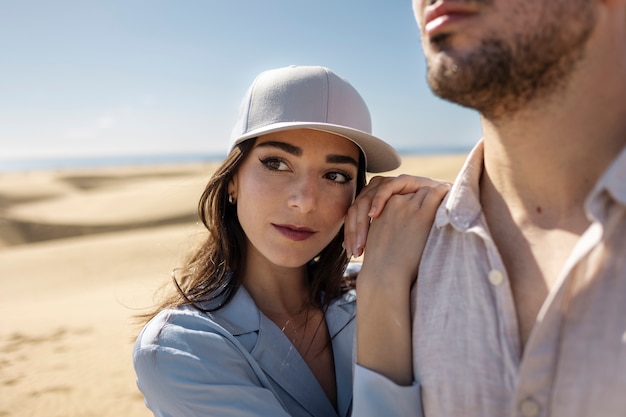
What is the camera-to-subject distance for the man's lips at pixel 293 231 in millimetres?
2498

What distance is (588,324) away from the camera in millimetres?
1417

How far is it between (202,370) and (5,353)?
6.05 meters

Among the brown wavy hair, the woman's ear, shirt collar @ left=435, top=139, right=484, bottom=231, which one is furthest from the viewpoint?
the woman's ear

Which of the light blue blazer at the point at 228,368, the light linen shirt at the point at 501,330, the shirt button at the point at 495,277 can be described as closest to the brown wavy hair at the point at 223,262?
the light blue blazer at the point at 228,368

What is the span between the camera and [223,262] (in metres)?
2.81

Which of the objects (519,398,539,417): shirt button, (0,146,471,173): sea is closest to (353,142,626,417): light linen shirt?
(519,398,539,417): shirt button

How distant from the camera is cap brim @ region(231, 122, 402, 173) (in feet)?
7.57

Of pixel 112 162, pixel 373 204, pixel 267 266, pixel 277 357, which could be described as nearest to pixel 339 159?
pixel 373 204

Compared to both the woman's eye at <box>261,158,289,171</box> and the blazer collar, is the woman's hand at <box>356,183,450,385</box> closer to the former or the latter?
the woman's eye at <box>261,158,289,171</box>

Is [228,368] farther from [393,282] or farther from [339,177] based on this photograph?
[339,177]

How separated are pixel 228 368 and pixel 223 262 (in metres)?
0.67

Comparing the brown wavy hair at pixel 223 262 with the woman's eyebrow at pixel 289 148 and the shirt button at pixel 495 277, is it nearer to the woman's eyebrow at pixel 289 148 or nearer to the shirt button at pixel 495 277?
the woman's eyebrow at pixel 289 148

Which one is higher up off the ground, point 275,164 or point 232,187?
point 275,164

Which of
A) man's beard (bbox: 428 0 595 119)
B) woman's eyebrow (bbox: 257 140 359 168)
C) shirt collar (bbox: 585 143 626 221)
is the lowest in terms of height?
woman's eyebrow (bbox: 257 140 359 168)
